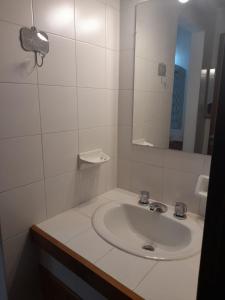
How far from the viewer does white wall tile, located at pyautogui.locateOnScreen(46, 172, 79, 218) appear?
3.68 ft

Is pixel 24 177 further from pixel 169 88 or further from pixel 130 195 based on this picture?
pixel 169 88

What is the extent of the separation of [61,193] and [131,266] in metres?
0.54

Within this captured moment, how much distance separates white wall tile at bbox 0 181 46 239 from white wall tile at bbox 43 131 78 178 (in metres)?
0.10

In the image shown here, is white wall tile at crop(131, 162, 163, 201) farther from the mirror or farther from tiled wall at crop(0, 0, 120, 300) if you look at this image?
tiled wall at crop(0, 0, 120, 300)

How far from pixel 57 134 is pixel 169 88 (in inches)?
26.5

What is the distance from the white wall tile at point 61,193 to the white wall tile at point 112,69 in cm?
63

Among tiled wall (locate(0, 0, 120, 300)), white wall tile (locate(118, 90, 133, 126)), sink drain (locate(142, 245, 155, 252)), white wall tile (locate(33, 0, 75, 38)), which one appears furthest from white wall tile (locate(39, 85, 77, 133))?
sink drain (locate(142, 245, 155, 252))

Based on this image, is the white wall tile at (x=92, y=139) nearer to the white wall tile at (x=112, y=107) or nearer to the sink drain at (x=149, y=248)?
the white wall tile at (x=112, y=107)

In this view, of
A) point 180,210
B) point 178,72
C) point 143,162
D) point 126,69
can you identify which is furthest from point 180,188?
point 126,69

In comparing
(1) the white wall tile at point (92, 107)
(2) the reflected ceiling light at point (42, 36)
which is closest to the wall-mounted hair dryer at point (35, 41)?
(2) the reflected ceiling light at point (42, 36)

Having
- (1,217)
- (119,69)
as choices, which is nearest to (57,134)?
(1,217)

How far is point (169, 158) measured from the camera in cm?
127

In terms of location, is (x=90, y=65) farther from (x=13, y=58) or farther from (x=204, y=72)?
(x=204, y=72)

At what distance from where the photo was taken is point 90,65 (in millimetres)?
1209
